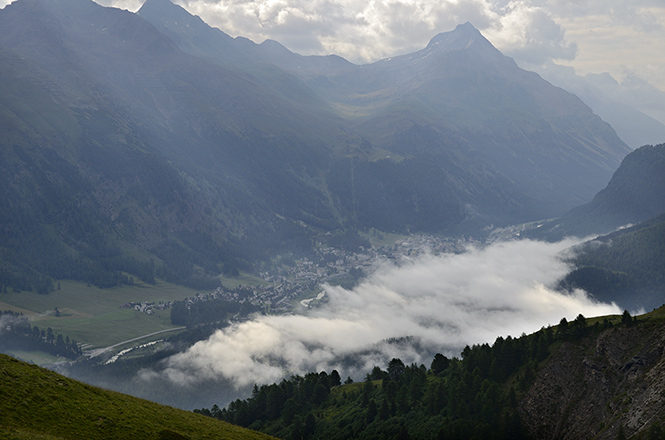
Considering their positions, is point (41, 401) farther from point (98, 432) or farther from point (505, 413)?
point (505, 413)

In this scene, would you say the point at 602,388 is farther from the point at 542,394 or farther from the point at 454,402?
the point at 454,402

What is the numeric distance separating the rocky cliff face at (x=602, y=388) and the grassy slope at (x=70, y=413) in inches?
2884

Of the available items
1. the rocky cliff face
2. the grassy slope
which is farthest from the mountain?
the grassy slope

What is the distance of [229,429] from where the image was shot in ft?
350

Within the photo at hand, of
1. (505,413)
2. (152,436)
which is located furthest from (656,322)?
(152,436)

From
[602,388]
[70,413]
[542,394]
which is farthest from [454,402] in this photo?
[70,413]

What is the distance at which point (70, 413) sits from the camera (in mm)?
82125

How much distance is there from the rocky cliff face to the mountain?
24cm

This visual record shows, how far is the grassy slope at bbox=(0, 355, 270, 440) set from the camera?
75.8m

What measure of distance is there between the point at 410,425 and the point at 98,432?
100702mm

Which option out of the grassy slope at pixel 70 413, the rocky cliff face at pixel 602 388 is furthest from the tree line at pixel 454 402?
the grassy slope at pixel 70 413

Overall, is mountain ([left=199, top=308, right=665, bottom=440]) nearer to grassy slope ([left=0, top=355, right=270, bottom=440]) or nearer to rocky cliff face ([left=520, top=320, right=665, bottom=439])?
rocky cliff face ([left=520, top=320, right=665, bottom=439])

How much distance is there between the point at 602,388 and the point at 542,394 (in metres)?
15.0

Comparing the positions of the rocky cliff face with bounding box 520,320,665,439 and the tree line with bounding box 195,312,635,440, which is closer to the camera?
the rocky cliff face with bounding box 520,320,665,439
